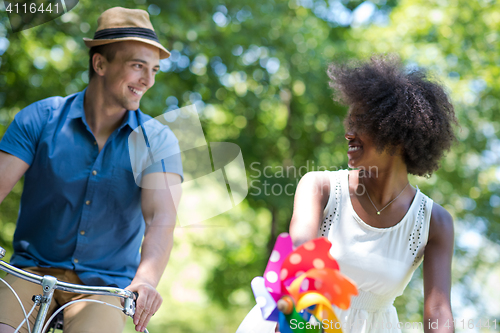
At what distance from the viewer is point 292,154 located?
7695mm

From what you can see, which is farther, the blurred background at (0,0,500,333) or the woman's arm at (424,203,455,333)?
the blurred background at (0,0,500,333)

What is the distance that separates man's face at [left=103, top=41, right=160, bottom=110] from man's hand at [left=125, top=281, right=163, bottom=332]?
0.96m

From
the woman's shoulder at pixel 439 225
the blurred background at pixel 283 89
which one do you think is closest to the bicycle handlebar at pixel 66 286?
the woman's shoulder at pixel 439 225

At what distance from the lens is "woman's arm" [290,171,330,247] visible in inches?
75.1

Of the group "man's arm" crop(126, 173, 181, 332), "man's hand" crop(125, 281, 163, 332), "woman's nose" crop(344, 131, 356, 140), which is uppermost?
"woman's nose" crop(344, 131, 356, 140)

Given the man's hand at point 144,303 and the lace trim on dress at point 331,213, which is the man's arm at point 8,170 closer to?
the man's hand at point 144,303

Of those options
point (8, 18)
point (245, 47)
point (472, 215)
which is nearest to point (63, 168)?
point (8, 18)

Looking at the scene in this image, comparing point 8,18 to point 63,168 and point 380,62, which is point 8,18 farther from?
point 380,62

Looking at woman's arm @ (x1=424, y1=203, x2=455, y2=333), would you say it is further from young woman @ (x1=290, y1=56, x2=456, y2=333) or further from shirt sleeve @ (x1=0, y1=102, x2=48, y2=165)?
shirt sleeve @ (x1=0, y1=102, x2=48, y2=165)

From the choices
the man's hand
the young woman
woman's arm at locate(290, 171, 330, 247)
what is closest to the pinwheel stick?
woman's arm at locate(290, 171, 330, 247)

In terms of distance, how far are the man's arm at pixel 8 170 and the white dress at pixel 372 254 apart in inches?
57.2

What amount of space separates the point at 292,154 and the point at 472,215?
10.5 feet

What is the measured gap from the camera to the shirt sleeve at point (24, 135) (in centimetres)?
219

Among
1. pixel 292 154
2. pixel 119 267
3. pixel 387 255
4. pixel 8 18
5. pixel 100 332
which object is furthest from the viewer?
pixel 292 154
